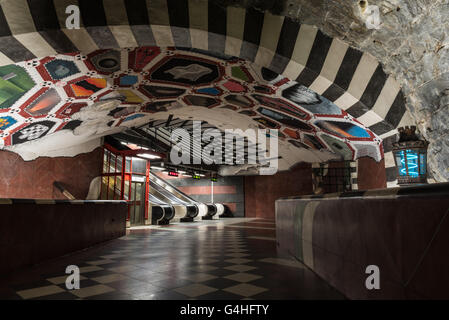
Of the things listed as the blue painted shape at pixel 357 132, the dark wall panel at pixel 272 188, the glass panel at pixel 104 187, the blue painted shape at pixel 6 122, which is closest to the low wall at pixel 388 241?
the blue painted shape at pixel 357 132

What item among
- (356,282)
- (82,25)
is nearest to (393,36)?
(356,282)

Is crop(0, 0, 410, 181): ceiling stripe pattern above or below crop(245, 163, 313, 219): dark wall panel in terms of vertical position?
above

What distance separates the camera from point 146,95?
23.8ft

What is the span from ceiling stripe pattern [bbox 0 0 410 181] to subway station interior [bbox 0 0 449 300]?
2 cm

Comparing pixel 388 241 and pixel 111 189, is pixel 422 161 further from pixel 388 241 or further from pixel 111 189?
pixel 111 189

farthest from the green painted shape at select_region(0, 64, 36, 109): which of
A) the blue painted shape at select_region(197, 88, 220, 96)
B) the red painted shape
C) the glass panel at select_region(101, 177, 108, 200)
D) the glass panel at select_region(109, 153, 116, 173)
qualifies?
the red painted shape

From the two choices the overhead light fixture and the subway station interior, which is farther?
the overhead light fixture

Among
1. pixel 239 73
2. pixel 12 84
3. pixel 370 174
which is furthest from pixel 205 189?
pixel 12 84

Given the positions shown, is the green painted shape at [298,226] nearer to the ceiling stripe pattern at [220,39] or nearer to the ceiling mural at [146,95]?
the ceiling stripe pattern at [220,39]

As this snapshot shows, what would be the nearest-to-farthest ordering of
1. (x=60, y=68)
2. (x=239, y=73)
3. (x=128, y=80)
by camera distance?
(x=60, y=68) → (x=239, y=73) → (x=128, y=80)

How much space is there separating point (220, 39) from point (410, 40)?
8.07ft

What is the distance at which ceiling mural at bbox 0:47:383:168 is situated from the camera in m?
5.15

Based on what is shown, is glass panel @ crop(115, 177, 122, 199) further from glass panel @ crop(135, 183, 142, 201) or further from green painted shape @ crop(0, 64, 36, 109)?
green painted shape @ crop(0, 64, 36, 109)

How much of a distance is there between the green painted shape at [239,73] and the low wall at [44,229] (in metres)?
3.75
